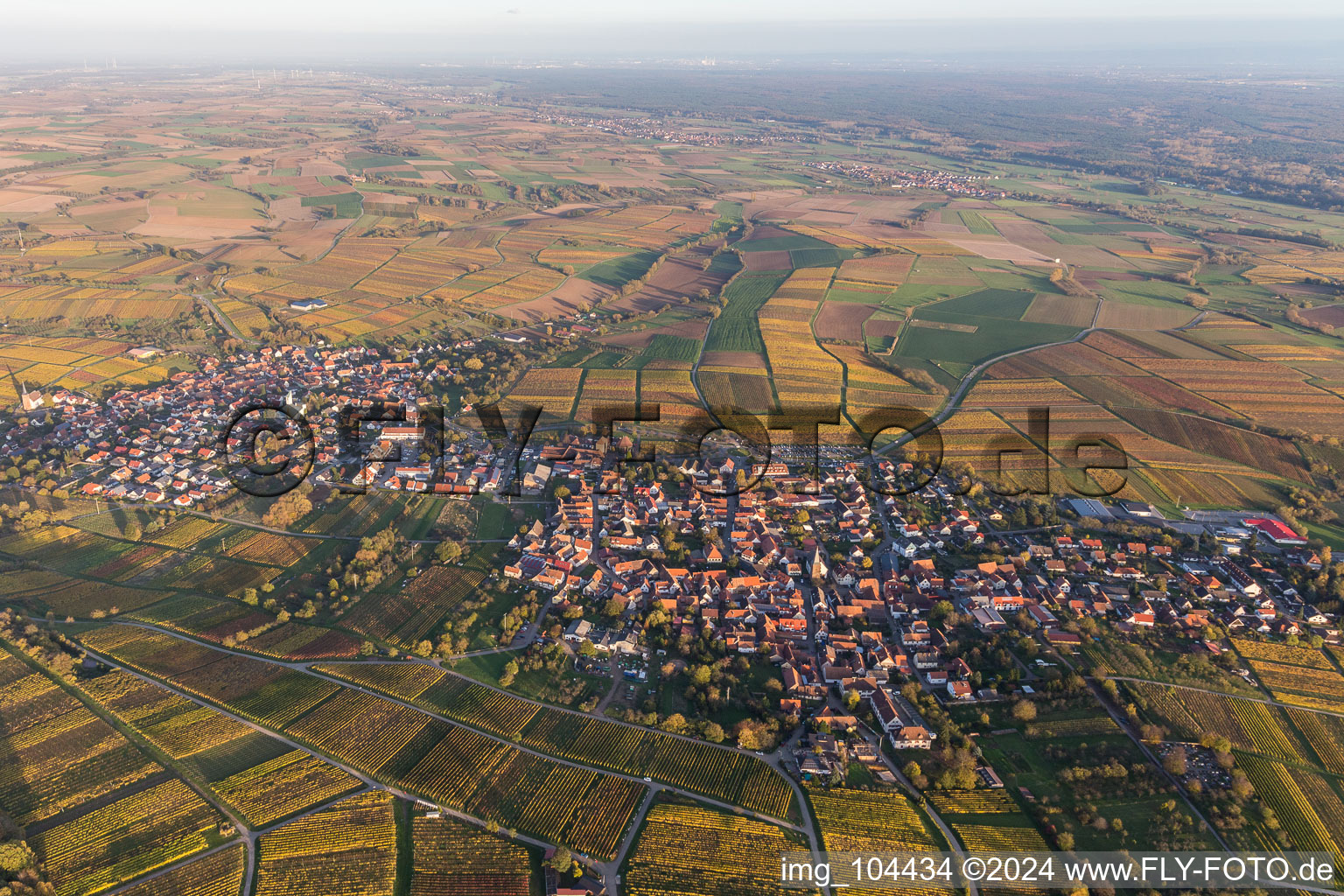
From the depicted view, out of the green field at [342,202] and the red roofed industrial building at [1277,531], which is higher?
the green field at [342,202]

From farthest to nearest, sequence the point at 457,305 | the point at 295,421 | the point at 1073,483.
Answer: the point at 457,305 → the point at 295,421 → the point at 1073,483

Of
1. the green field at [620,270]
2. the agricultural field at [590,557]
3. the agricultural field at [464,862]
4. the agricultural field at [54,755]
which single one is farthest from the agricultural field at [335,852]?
the green field at [620,270]

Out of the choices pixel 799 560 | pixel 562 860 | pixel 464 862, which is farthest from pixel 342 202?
pixel 562 860

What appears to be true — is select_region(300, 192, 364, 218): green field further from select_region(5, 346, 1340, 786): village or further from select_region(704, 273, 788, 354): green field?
select_region(5, 346, 1340, 786): village

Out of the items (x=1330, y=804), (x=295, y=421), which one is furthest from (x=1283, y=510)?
(x=295, y=421)

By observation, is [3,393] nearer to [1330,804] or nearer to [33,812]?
[33,812]

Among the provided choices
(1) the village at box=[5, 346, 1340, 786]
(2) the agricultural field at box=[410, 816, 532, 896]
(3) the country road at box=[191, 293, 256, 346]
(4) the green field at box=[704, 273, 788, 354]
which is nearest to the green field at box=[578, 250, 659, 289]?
(4) the green field at box=[704, 273, 788, 354]

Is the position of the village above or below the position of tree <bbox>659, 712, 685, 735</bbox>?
above

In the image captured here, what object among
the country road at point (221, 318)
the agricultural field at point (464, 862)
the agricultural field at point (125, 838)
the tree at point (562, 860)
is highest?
the country road at point (221, 318)

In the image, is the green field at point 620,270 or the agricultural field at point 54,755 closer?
the agricultural field at point 54,755

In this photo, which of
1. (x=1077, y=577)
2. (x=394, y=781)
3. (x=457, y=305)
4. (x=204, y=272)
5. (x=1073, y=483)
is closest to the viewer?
(x=394, y=781)

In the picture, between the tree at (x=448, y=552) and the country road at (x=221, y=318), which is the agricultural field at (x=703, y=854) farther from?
the country road at (x=221, y=318)
